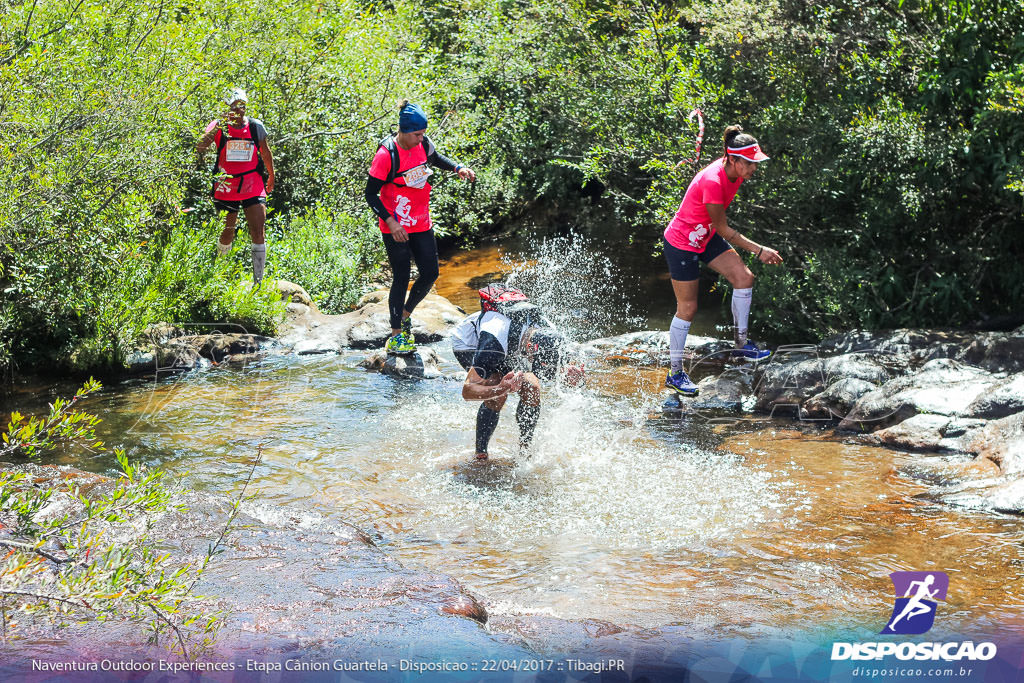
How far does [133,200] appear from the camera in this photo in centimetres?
853

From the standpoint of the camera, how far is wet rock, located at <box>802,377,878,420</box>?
7410 millimetres

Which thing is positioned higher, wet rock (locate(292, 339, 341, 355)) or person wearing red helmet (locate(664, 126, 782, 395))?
person wearing red helmet (locate(664, 126, 782, 395))

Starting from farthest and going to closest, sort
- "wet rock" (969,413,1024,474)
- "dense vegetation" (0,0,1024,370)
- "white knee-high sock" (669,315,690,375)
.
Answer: "dense vegetation" (0,0,1024,370)
"white knee-high sock" (669,315,690,375)
"wet rock" (969,413,1024,474)

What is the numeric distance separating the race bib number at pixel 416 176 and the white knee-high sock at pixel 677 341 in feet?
8.25

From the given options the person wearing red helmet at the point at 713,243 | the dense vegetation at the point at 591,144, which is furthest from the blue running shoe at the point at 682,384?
the dense vegetation at the point at 591,144

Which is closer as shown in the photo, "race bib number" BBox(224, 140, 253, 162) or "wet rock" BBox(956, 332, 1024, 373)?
"wet rock" BBox(956, 332, 1024, 373)

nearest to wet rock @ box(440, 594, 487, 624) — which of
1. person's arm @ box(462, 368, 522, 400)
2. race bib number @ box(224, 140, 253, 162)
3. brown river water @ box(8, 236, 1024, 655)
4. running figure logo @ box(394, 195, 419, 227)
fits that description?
brown river water @ box(8, 236, 1024, 655)

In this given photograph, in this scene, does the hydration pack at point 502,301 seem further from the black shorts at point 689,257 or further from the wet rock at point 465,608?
the wet rock at point 465,608

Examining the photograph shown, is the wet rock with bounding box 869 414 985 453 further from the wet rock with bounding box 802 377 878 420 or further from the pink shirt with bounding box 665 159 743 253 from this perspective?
the pink shirt with bounding box 665 159 743 253

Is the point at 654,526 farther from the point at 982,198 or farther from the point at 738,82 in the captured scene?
the point at 738,82

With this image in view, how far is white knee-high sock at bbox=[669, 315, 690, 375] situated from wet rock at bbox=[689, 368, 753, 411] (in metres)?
0.36

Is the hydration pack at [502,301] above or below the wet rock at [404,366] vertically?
above

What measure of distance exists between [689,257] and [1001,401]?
2524mm

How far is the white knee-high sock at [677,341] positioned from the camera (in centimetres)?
785
